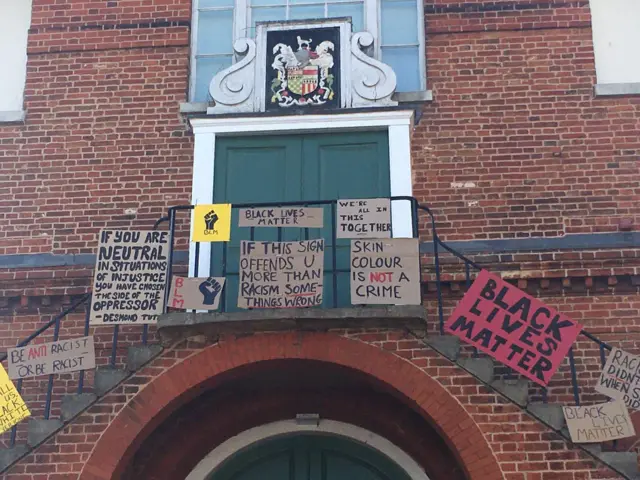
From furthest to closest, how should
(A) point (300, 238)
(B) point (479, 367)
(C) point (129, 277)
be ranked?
(A) point (300, 238) → (C) point (129, 277) → (B) point (479, 367)

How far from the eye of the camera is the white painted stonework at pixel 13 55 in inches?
416

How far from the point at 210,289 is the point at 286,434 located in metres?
1.84

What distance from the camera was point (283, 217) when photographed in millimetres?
8633

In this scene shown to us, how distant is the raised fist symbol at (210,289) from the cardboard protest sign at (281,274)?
224 mm

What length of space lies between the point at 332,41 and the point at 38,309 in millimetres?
4200

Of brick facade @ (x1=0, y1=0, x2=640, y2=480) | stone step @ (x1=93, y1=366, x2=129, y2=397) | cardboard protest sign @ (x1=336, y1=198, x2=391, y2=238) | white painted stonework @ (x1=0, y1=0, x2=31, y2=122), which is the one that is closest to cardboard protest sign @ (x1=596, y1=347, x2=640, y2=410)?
brick facade @ (x1=0, y1=0, x2=640, y2=480)

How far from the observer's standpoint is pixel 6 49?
10875 mm

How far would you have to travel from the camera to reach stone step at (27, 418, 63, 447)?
794 cm

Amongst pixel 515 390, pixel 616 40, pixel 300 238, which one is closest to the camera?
pixel 515 390

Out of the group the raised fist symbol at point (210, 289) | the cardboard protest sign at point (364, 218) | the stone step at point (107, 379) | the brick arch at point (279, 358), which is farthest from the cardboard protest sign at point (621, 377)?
the stone step at point (107, 379)

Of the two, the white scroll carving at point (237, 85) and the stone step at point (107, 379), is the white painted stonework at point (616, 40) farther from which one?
the stone step at point (107, 379)

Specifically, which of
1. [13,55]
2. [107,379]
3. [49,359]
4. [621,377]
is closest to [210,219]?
[107,379]

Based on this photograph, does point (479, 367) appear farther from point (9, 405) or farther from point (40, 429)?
point (9, 405)

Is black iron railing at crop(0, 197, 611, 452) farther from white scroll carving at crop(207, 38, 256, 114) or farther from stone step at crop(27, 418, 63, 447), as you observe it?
white scroll carving at crop(207, 38, 256, 114)
